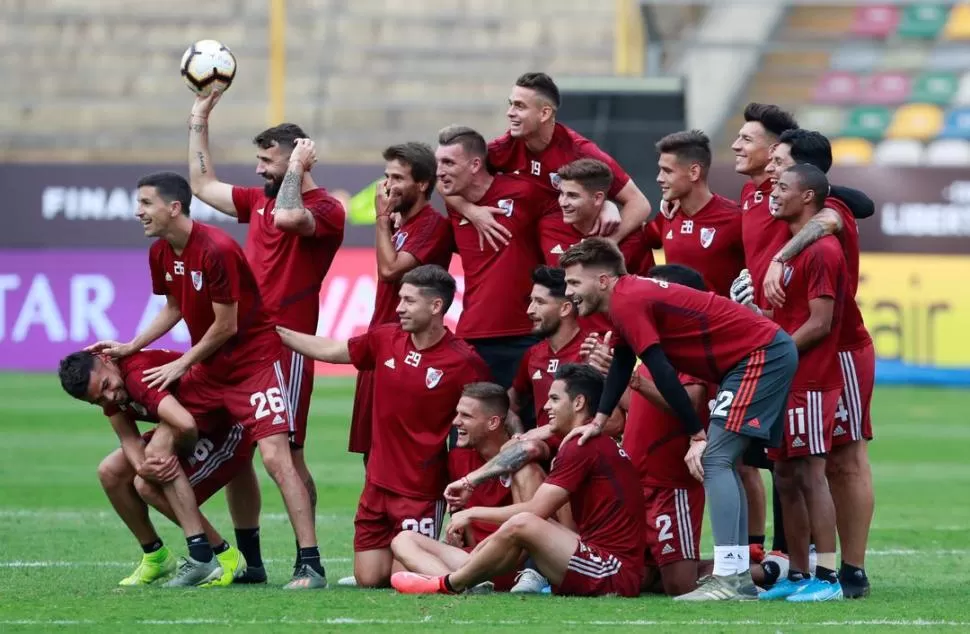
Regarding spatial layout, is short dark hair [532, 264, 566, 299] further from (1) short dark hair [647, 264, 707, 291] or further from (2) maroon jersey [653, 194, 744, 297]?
(2) maroon jersey [653, 194, 744, 297]

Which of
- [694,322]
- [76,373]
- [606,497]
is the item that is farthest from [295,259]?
[694,322]

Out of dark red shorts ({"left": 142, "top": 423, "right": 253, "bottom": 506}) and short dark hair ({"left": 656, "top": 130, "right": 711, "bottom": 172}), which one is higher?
short dark hair ({"left": 656, "top": 130, "right": 711, "bottom": 172})

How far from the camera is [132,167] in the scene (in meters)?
20.7

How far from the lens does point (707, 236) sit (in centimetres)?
888

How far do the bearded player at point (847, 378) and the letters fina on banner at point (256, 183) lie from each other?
36.9ft

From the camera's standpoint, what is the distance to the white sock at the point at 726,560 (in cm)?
759

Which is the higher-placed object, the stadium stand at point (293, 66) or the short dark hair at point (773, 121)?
the stadium stand at point (293, 66)

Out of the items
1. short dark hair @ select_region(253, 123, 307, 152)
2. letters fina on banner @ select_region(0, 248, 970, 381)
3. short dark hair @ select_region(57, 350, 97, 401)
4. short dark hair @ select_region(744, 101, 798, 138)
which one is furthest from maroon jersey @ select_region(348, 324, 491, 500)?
letters fina on banner @ select_region(0, 248, 970, 381)

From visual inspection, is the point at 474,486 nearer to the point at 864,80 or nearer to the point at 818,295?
the point at 818,295

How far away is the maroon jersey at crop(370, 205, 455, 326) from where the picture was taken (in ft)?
30.0

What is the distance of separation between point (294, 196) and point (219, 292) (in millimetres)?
662

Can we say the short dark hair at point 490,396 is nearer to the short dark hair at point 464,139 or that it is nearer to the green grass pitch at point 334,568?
the green grass pitch at point 334,568

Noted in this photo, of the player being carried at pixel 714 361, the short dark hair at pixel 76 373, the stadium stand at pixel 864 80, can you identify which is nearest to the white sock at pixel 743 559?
the player being carried at pixel 714 361

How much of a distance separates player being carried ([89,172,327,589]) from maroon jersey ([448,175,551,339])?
44.4 inches
